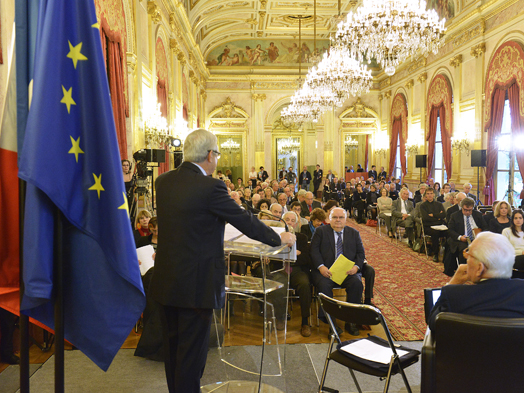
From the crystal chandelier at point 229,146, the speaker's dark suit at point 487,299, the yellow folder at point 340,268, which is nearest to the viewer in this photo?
the speaker's dark suit at point 487,299

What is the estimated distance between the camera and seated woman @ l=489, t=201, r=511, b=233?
626 centimetres

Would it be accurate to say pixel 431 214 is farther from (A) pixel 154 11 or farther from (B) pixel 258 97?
(B) pixel 258 97

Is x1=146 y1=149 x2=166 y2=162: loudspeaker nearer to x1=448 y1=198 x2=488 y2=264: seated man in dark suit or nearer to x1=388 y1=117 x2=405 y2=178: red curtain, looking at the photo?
x1=448 y1=198 x2=488 y2=264: seated man in dark suit

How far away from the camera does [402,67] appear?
1928 cm

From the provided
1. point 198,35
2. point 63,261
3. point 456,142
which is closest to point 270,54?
point 198,35

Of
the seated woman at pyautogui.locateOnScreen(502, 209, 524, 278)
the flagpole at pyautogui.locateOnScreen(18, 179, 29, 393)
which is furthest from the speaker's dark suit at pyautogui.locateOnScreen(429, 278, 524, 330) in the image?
the seated woman at pyautogui.locateOnScreen(502, 209, 524, 278)

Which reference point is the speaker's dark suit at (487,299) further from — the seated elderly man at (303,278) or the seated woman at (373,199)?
the seated woman at (373,199)

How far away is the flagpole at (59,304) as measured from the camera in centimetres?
160

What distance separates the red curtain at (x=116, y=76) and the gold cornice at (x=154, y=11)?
2809 millimetres

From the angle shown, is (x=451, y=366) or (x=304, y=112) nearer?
(x=451, y=366)

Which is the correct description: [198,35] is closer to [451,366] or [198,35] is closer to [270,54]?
[270,54]

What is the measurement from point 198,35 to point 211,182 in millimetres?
18540

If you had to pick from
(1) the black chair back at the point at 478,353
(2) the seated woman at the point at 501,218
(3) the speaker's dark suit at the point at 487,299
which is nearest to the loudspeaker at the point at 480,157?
(2) the seated woman at the point at 501,218

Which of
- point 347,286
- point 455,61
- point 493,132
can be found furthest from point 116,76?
point 455,61
